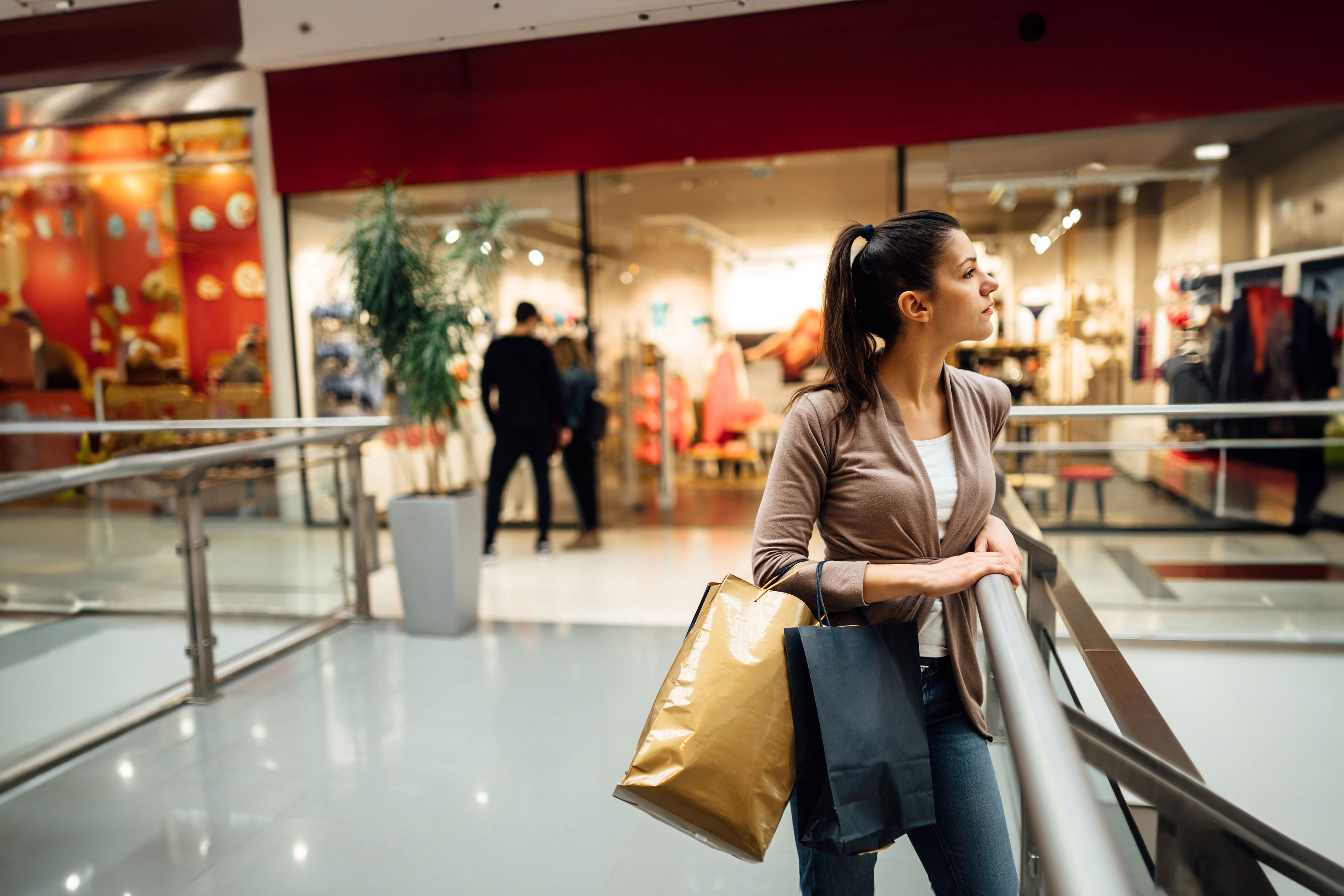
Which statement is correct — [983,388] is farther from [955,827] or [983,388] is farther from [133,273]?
[133,273]

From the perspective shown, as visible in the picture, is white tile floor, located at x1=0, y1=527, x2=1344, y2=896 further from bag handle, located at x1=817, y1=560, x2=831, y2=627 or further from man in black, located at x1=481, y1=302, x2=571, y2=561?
man in black, located at x1=481, y1=302, x2=571, y2=561

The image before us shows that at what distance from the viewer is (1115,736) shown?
897 mm

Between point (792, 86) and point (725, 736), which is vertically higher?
point (792, 86)

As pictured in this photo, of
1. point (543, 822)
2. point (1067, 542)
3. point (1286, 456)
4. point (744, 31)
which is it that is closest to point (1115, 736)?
point (543, 822)

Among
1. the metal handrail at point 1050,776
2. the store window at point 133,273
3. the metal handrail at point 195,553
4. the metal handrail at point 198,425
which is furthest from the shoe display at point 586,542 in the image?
the metal handrail at point 1050,776

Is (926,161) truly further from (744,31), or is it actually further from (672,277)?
(672,277)

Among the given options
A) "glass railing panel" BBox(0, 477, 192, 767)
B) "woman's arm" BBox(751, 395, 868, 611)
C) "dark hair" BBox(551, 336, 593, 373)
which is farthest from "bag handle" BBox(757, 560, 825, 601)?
"dark hair" BBox(551, 336, 593, 373)

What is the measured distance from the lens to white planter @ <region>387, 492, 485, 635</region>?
441 centimetres

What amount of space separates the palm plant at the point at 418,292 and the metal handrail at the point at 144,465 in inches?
14.5

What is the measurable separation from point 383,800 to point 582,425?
4036 mm

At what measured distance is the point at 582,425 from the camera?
21.7 feet

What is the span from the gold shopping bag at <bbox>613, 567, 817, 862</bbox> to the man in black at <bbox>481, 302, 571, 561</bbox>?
4800 millimetres

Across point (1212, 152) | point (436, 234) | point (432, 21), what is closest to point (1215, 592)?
point (1212, 152)

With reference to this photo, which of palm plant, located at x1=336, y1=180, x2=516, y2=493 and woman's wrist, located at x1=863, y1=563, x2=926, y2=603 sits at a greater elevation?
palm plant, located at x1=336, y1=180, x2=516, y2=493
